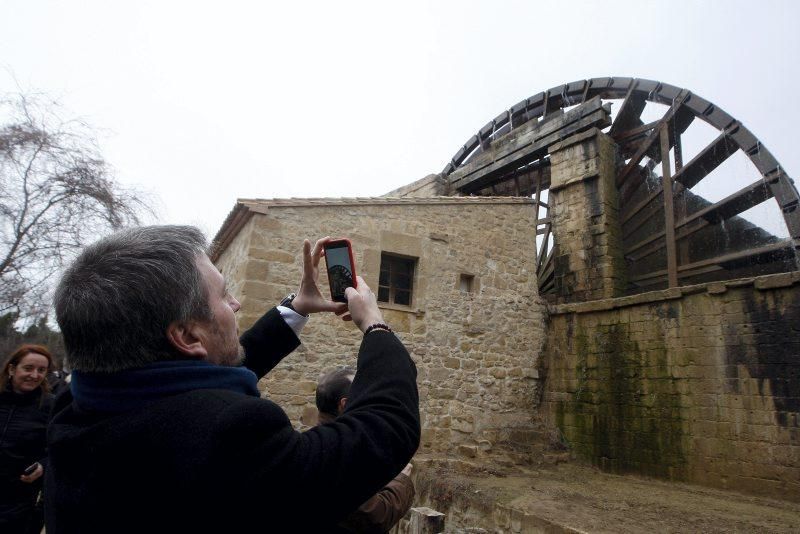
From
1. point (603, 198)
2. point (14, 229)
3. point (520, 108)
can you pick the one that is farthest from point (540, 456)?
point (520, 108)

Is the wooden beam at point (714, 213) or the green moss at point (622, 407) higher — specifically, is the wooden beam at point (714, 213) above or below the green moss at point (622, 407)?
above

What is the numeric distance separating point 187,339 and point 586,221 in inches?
382

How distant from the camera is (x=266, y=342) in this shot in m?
1.68

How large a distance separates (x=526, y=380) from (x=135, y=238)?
8.18 m

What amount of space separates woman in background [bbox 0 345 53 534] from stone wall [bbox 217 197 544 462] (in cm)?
307

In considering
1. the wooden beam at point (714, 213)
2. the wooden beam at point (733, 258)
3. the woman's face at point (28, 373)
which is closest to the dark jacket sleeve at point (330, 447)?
the woman's face at point (28, 373)

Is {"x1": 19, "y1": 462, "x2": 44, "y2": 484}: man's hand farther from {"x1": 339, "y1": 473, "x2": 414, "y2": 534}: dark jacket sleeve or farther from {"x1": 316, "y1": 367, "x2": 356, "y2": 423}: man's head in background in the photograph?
{"x1": 339, "y1": 473, "x2": 414, "y2": 534}: dark jacket sleeve

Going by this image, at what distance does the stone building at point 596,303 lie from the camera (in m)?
6.39

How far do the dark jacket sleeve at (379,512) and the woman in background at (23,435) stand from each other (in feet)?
7.30

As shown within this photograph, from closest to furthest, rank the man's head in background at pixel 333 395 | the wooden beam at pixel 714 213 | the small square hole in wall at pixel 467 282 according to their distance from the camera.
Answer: the man's head in background at pixel 333 395 < the small square hole in wall at pixel 467 282 < the wooden beam at pixel 714 213

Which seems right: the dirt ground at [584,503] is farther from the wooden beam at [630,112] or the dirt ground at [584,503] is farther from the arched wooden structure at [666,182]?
the wooden beam at [630,112]

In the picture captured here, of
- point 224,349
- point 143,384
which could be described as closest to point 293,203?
point 224,349

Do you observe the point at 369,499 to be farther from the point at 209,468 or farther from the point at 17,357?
the point at 17,357

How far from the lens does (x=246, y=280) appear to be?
21.2 feet
